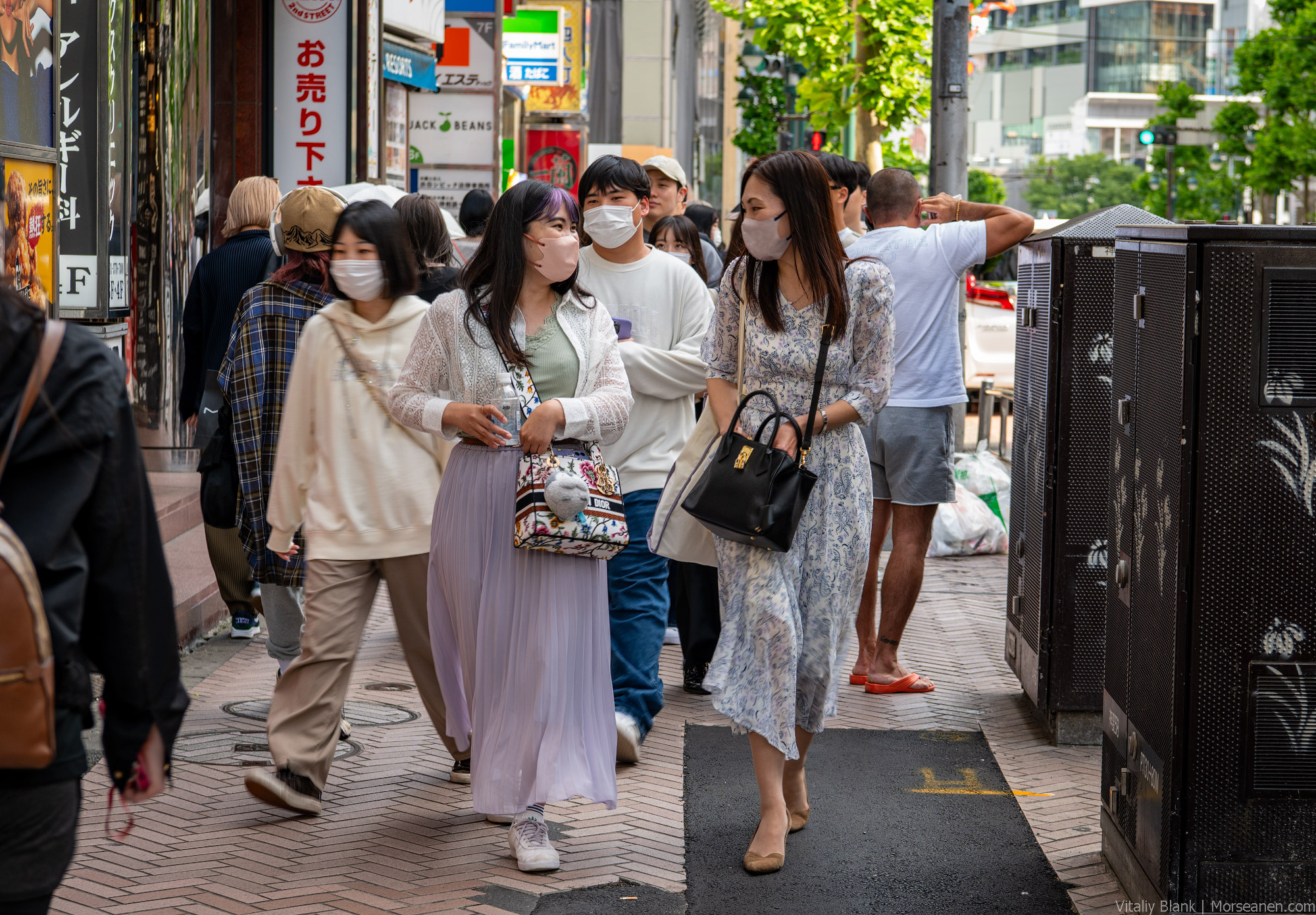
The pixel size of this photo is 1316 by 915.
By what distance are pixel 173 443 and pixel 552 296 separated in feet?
21.7

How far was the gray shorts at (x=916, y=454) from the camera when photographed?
21.1 feet

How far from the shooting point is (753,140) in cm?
3350

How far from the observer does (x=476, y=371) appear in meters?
4.45

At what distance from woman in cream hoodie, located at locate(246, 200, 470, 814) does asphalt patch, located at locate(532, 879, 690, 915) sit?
3.25ft

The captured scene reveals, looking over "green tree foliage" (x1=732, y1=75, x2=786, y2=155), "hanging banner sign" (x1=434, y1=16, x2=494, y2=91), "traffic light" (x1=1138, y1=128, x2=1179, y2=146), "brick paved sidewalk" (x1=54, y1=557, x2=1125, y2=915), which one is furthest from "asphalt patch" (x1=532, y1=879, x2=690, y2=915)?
"traffic light" (x1=1138, y1=128, x2=1179, y2=146)

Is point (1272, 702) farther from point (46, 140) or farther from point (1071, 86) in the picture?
point (1071, 86)

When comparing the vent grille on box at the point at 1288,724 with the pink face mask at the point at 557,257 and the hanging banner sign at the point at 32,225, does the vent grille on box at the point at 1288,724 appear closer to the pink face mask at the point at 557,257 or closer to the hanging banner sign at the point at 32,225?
the pink face mask at the point at 557,257

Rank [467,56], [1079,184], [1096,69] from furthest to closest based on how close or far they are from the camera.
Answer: [1096,69] < [1079,184] < [467,56]

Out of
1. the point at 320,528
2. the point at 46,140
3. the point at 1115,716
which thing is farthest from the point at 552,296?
the point at 46,140

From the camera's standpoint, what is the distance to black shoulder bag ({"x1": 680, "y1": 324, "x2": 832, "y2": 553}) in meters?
4.22

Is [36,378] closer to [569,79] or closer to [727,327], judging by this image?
[727,327]

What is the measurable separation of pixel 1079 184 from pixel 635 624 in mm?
124092

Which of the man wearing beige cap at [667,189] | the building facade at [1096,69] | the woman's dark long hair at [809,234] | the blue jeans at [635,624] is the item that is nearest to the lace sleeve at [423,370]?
the woman's dark long hair at [809,234]

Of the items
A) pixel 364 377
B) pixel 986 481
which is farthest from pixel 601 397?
pixel 986 481
